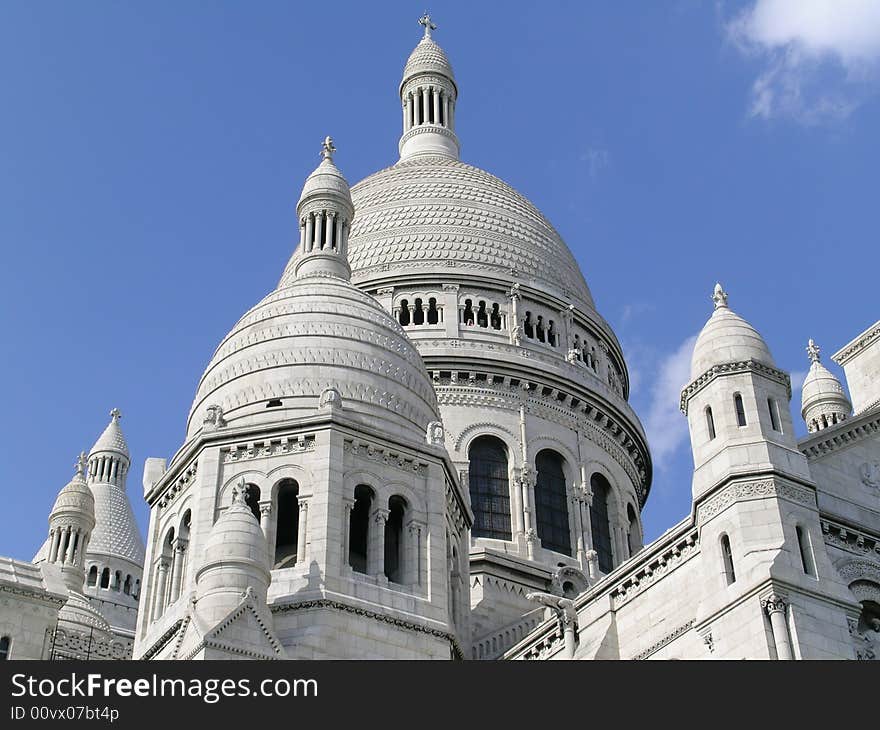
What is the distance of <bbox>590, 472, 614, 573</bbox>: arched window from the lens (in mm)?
48594

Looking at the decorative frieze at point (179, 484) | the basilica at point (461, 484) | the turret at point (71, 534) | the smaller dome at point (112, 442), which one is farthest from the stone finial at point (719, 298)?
the smaller dome at point (112, 442)

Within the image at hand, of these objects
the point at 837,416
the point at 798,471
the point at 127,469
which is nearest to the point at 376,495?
the point at 798,471

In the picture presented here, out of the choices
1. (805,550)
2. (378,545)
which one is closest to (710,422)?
(805,550)

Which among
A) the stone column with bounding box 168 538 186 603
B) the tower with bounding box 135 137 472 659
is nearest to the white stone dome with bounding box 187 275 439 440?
the tower with bounding box 135 137 472 659

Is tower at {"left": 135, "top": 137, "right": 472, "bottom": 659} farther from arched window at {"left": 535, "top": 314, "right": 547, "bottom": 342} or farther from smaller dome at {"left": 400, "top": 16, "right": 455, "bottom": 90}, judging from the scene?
smaller dome at {"left": 400, "top": 16, "right": 455, "bottom": 90}

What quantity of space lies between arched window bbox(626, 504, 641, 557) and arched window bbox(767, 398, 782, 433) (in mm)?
21224

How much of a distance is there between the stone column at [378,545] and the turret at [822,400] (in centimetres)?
2006

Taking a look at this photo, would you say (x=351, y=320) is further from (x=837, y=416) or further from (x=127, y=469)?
(x=127, y=469)

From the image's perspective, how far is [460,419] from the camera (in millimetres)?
48375

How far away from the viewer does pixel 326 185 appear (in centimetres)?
4484

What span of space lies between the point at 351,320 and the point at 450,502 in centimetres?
559

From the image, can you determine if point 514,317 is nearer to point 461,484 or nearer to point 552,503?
point 552,503

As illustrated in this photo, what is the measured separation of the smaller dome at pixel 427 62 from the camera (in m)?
66.1

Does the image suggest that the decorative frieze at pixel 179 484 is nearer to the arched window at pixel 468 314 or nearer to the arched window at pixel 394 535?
the arched window at pixel 394 535
